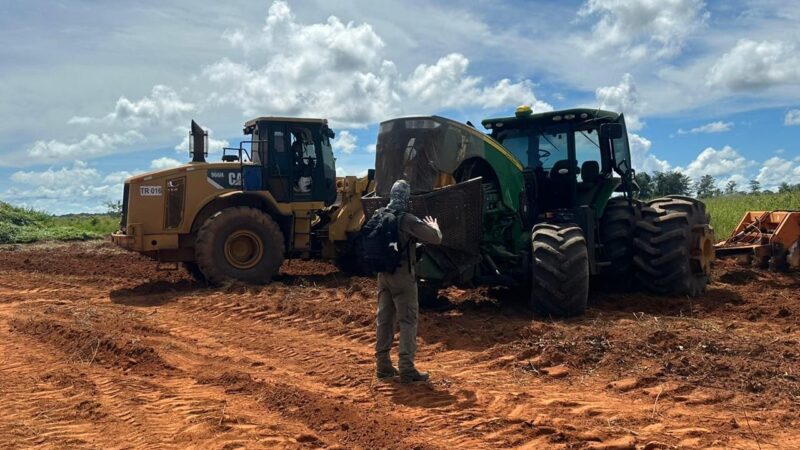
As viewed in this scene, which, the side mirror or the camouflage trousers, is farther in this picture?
the side mirror

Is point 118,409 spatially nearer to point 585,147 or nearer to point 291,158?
point 585,147

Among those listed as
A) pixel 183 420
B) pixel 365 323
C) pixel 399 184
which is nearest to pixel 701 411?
pixel 399 184

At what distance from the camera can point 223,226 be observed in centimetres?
1108

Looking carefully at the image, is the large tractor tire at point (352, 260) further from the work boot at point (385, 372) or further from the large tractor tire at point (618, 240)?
the work boot at point (385, 372)

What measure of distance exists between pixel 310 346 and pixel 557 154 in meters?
4.28

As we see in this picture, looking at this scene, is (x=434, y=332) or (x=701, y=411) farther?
(x=434, y=332)

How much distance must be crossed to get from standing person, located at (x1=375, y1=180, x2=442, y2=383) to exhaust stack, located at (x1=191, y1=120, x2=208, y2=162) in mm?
7245

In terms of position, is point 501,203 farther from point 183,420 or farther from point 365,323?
point 183,420

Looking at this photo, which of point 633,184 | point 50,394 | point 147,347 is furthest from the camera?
point 633,184

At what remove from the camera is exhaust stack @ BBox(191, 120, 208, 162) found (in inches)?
471

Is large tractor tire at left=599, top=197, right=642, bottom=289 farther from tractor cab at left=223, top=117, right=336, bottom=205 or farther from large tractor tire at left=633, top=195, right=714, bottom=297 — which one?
tractor cab at left=223, top=117, right=336, bottom=205

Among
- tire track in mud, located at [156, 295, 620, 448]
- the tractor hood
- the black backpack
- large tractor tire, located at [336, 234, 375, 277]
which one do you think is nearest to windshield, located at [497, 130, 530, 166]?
the tractor hood

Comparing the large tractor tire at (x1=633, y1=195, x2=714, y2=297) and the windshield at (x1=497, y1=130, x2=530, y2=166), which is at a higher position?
the windshield at (x1=497, y1=130, x2=530, y2=166)

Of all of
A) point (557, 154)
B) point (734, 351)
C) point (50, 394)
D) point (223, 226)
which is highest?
point (557, 154)
